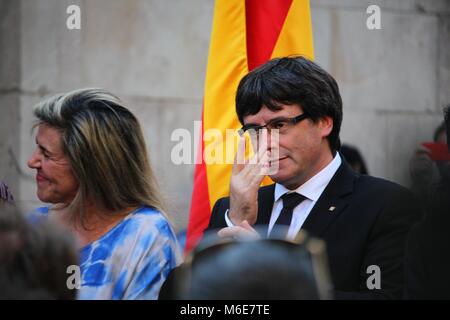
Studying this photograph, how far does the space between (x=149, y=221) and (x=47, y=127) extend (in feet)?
1.85

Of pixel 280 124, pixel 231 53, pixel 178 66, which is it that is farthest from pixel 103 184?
pixel 178 66

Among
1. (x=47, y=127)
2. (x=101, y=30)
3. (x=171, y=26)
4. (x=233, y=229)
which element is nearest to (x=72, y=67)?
(x=101, y=30)

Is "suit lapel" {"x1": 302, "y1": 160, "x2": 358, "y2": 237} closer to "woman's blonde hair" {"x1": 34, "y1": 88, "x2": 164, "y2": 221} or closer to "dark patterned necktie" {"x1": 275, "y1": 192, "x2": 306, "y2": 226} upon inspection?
"dark patterned necktie" {"x1": 275, "y1": 192, "x2": 306, "y2": 226}

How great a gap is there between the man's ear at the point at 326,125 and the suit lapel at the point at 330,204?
15cm

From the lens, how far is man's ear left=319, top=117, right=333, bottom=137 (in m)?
3.31

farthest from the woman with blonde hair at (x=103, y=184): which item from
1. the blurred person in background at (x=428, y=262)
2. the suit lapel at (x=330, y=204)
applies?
the blurred person in background at (x=428, y=262)

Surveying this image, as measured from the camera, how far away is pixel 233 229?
9.75 ft

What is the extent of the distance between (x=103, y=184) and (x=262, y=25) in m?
1.55

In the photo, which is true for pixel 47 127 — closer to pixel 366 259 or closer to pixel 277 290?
pixel 366 259

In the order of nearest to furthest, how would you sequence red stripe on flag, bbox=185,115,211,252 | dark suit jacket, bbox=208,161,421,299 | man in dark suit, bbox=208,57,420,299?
dark suit jacket, bbox=208,161,421,299 < man in dark suit, bbox=208,57,420,299 < red stripe on flag, bbox=185,115,211,252

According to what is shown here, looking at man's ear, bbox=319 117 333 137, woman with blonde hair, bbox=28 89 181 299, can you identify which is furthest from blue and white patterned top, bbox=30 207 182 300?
man's ear, bbox=319 117 333 137

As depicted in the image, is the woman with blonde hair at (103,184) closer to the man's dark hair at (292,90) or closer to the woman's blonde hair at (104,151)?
the woman's blonde hair at (104,151)

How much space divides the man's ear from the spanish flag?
1.13 metres

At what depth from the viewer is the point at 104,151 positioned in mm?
3279
